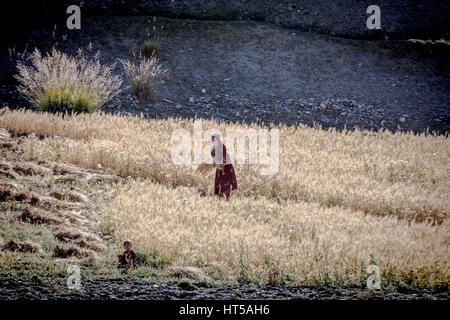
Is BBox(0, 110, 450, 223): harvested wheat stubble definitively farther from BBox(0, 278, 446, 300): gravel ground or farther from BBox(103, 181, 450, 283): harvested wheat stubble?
BBox(0, 278, 446, 300): gravel ground

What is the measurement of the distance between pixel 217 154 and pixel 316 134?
4703 millimetres

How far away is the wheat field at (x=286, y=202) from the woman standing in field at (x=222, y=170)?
0.21 m

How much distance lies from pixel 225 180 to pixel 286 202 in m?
1.03

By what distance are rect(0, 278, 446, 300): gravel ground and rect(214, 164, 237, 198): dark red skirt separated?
2925 millimetres

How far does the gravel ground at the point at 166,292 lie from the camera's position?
4.19 m

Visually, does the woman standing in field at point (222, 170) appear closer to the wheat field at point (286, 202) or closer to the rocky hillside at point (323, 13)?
the wheat field at point (286, 202)

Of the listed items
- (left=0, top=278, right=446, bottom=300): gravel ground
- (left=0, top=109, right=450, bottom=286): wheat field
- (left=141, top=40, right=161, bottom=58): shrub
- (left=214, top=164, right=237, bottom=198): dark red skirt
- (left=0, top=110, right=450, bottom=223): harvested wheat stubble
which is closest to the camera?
(left=0, top=278, right=446, bottom=300): gravel ground

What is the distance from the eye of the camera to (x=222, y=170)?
7410 millimetres

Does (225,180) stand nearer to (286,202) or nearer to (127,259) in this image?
(286,202)

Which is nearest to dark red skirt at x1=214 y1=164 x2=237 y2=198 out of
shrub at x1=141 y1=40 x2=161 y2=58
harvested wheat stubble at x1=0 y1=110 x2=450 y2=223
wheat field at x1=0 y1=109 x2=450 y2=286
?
wheat field at x1=0 y1=109 x2=450 y2=286

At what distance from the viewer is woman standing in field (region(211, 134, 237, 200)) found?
7.24 m

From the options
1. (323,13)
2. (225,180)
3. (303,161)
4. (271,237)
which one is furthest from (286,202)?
(323,13)

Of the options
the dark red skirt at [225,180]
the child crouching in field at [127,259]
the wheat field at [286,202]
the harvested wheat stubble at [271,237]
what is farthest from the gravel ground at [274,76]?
the child crouching in field at [127,259]

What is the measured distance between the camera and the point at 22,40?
15.5 m
